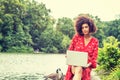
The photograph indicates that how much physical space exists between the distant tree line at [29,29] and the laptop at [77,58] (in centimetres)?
5404

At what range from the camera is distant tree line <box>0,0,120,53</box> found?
204 feet

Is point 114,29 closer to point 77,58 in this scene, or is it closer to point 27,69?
point 27,69

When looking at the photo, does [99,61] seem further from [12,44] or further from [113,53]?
[12,44]

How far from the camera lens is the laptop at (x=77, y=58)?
6484mm

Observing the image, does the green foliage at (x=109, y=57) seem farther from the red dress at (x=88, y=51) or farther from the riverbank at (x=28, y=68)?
the red dress at (x=88, y=51)

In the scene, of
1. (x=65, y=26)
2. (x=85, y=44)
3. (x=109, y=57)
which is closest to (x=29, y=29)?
(x=65, y=26)

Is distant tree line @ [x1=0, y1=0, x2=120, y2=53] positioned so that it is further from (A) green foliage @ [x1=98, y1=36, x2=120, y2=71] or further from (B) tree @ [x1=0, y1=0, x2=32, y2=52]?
(A) green foliage @ [x1=98, y1=36, x2=120, y2=71]

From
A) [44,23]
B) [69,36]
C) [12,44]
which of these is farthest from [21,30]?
[69,36]

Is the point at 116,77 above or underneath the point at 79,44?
underneath

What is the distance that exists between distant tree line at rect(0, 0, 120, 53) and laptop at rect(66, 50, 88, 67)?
54040mm

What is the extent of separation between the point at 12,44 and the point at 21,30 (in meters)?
3.23

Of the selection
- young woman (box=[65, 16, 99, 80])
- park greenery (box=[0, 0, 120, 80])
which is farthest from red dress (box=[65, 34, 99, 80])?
park greenery (box=[0, 0, 120, 80])

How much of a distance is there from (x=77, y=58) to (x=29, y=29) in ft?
203

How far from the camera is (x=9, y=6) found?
216 feet
